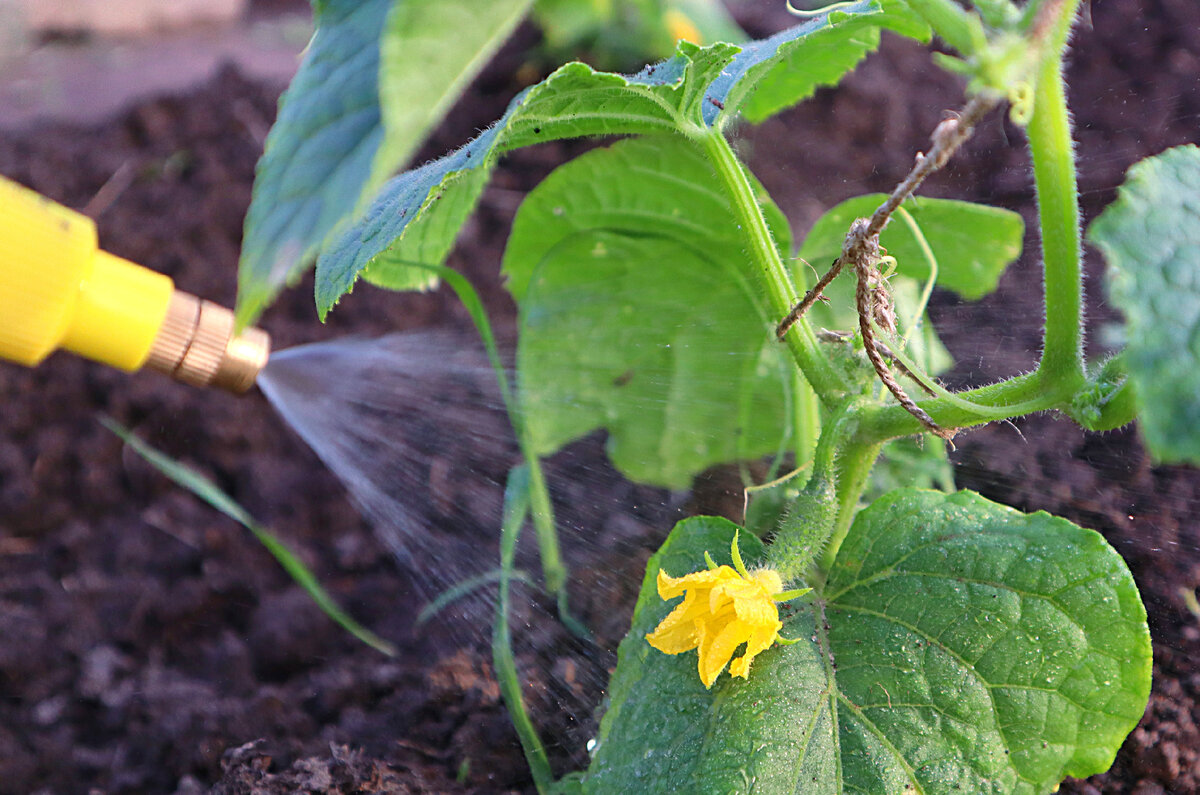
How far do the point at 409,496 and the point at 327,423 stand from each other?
0.66 feet

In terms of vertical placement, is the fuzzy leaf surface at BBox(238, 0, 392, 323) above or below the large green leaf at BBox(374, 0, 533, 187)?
below

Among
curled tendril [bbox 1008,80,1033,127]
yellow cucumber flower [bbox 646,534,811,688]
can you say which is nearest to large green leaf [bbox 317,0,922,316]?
curled tendril [bbox 1008,80,1033,127]

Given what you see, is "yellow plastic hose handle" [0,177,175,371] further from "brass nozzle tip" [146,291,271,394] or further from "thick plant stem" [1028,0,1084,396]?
"thick plant stem" [1028,0,1084,396]

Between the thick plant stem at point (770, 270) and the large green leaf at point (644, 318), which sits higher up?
the thick plant stem at point (770, 270)

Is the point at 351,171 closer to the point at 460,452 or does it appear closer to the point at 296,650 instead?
the point at 296,650

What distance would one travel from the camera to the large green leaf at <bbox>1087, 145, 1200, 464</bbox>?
0.54 m

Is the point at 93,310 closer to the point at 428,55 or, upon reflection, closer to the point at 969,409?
the point at 428,55

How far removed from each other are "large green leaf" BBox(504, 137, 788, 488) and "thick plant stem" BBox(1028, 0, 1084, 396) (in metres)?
0.46

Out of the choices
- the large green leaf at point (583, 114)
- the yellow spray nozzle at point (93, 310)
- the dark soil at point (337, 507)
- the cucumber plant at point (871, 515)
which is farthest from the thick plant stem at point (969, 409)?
the yellow spray nozzle at point (93, 310)

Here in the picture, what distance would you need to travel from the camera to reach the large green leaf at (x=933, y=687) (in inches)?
30.7

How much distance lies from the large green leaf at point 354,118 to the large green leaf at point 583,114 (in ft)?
0.54

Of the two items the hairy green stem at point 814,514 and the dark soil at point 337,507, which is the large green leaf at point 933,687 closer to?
the hairy green stem at point 814,514

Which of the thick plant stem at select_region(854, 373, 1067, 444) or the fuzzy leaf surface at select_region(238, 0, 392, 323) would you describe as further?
the thick plant stem at select_region(854, 373, 1067, 444)

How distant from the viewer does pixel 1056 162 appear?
29.5 inches
